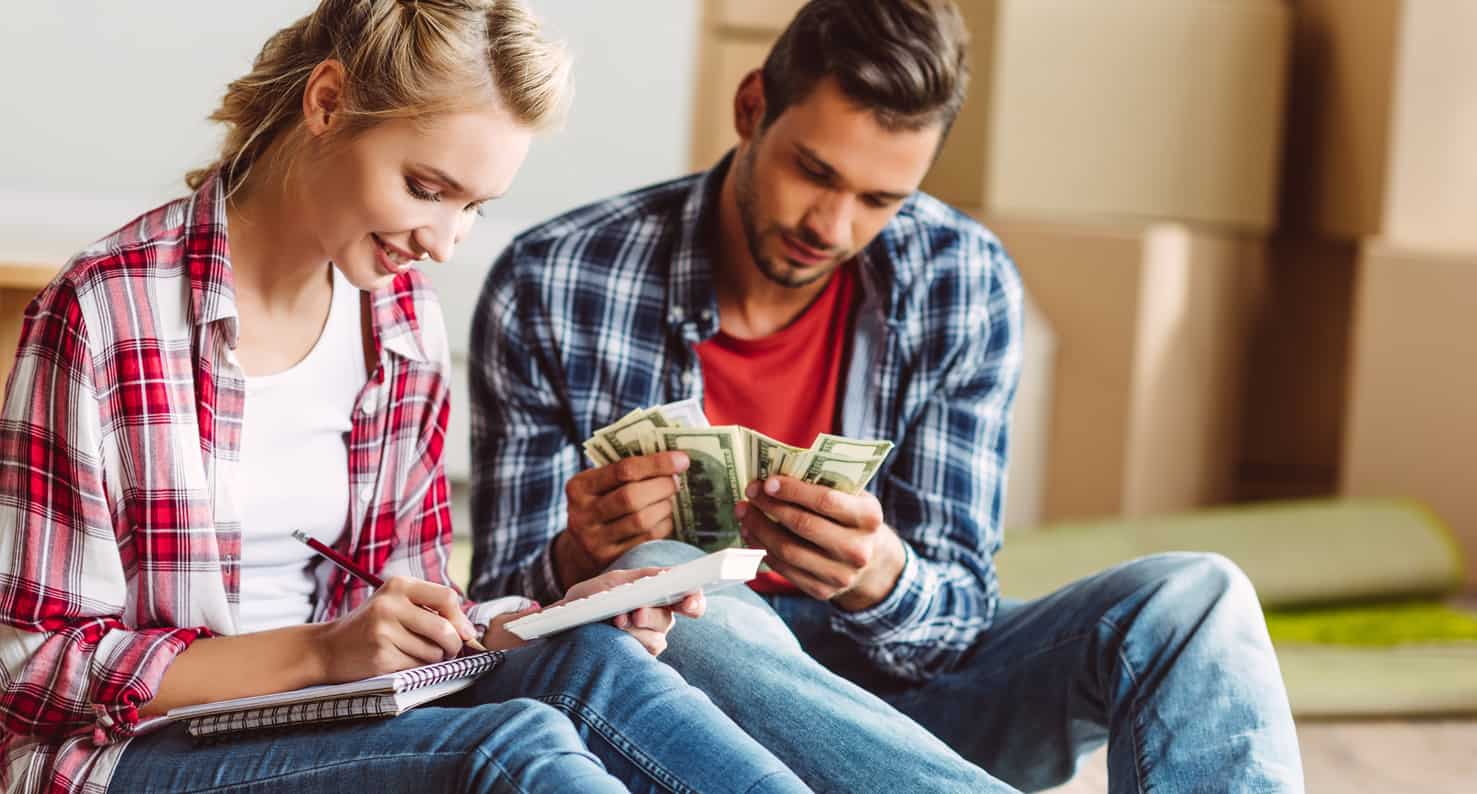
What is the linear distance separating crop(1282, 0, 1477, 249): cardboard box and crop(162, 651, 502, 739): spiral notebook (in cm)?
351

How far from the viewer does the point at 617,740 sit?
1.34 m

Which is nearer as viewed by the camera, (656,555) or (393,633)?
(393,633)

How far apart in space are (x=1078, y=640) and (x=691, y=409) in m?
0.48

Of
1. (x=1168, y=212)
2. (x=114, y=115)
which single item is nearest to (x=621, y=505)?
(x=114, y=115)

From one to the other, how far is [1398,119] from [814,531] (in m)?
3.11

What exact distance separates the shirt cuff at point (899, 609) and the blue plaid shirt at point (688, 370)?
0.03 meters

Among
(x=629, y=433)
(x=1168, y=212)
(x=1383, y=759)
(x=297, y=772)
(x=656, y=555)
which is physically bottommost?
(x=1383, y=759)

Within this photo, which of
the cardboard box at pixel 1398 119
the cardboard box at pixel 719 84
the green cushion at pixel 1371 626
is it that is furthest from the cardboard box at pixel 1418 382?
the cardboard box at pixel 719 84

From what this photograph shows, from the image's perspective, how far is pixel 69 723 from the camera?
137 centimetres

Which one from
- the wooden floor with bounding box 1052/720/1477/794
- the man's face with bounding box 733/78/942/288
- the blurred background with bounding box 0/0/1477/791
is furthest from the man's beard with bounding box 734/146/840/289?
the blurred background with bounding box 0/0/1477/791

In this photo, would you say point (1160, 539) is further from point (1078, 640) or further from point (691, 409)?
point (691, 409)

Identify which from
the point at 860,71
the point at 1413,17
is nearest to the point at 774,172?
the point at 860,71

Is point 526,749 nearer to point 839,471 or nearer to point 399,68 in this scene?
point 839,471

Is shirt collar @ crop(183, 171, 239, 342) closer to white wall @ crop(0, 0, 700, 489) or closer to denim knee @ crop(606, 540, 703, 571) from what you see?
denim knee @ crop(606, 540, 703, 571)
